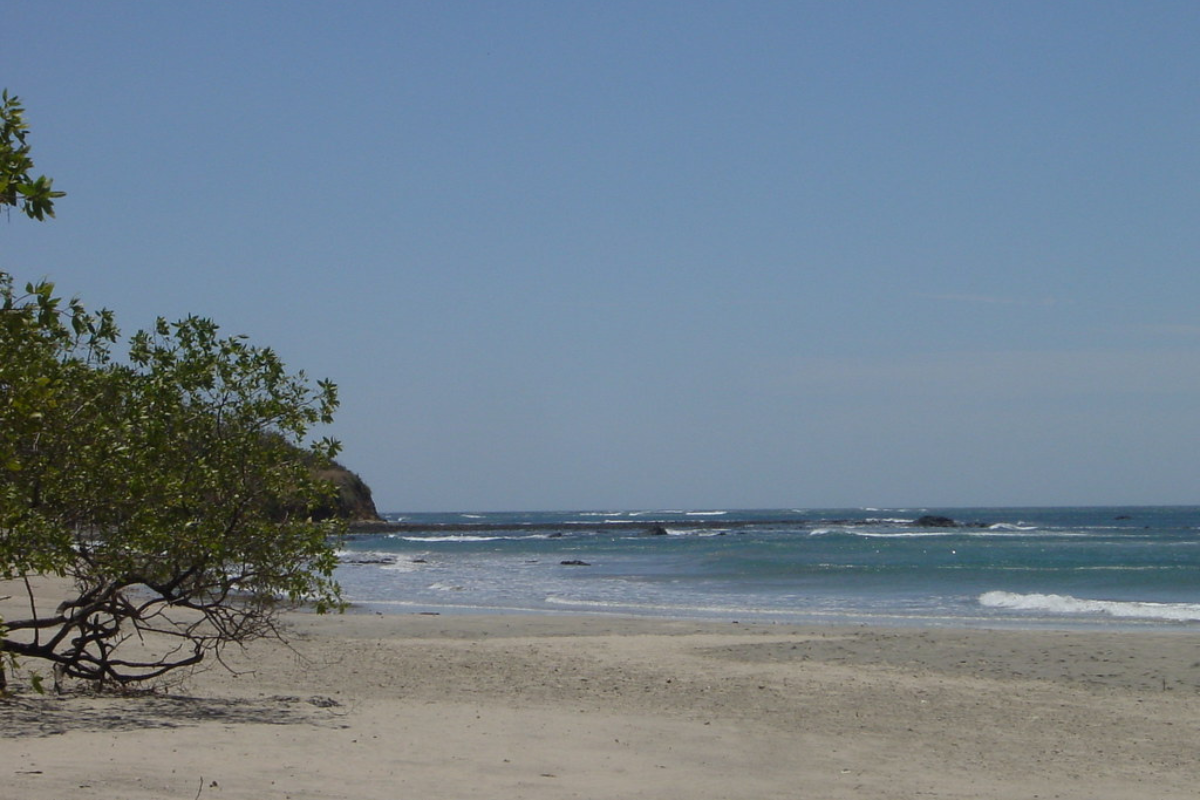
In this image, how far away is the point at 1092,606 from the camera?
1083 inches

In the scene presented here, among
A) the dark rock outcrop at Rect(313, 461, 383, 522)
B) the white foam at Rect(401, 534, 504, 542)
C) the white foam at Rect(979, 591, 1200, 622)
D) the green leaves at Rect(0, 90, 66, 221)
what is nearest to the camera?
the green leaves at Rect(0, 90, 66, 221)

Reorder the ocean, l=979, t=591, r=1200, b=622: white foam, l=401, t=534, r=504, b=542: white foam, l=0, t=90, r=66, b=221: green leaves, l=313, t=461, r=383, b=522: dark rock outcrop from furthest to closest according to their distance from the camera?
l=313, t=461, r=383, b=522: dark rock outcrop, l=401, t=534, r=504, b=542: white foam, the ocean, l=979, t=591, r=1200, b=622: white foam, l=0, t=90, r=66, b=221: green leaves

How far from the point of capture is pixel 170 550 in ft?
32.2

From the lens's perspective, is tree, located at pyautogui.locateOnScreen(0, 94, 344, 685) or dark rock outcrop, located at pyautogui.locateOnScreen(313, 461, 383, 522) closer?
tree, located at pyautogui.locateOnScreen(0, 94, 344, 685)

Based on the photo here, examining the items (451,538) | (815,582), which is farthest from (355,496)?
(815,582)

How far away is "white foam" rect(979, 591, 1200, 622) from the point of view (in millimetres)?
25453

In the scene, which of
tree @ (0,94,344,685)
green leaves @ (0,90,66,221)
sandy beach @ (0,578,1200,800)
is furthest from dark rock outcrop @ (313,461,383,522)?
green leaves @ (0,90,66,221)

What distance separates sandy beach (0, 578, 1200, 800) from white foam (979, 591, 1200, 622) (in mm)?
7533

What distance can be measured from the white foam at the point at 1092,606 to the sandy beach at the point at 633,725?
7533 millimetres

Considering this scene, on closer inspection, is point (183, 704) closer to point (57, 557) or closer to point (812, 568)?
point (57, 557)

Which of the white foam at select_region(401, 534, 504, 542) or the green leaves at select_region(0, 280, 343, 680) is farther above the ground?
the green leaves at select_region(0, 280, 343, 680)

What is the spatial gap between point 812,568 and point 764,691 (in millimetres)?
28153

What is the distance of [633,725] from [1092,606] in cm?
1998

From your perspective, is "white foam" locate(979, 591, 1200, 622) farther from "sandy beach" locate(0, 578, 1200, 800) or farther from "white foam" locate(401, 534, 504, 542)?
"white foam" locate(401, 534, 504, 542)
